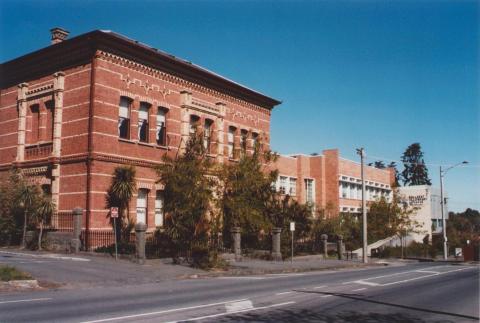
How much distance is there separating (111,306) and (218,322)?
322cm

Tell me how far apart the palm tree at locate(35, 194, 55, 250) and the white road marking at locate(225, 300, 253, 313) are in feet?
54.8

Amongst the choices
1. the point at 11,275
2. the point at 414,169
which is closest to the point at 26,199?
the point at 11,275

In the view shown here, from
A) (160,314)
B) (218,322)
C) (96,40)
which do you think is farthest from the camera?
(96,40)

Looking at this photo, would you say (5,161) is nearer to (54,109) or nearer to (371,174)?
(54,109)

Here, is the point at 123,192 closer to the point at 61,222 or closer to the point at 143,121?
the point at 61,222

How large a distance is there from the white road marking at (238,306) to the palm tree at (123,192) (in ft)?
46.8

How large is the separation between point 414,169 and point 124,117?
336 feet

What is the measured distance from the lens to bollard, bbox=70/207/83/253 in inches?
963

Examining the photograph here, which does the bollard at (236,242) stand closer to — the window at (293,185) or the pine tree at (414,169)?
the window at (293,185)

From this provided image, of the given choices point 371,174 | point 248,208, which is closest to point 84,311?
point 248,208

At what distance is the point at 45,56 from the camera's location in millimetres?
28453

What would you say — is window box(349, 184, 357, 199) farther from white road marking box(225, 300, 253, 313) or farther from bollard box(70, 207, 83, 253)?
white road marking box(225, 300, 253, 313)

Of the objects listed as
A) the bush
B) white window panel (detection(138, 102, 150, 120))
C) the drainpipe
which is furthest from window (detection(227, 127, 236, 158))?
the bush

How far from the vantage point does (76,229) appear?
24.5 meters
